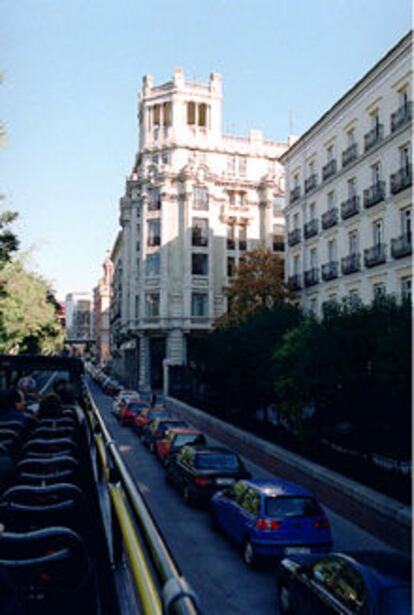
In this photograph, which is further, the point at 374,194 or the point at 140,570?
the point at 374,194

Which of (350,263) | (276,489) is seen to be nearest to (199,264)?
(350,263)

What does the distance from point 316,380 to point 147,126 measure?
47821 mm

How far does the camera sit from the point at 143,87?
199ft

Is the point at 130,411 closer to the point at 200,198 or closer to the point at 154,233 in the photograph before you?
the point at 154,233

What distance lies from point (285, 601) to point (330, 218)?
2834 centimetres

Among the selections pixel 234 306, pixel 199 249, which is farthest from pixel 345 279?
pixel 199 249

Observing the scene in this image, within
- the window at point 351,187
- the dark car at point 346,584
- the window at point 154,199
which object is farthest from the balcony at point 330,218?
the dark car at point 346,584

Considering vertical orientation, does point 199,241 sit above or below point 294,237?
above

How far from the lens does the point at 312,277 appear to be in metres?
36.9

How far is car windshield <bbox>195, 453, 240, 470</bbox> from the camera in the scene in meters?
15.7

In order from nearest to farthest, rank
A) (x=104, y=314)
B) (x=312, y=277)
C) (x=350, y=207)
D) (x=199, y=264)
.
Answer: (x=350, y=207), (x=312, y=277), (x=199, y=264), (x=104, y=314)

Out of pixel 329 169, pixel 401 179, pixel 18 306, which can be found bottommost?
pixel 18 306

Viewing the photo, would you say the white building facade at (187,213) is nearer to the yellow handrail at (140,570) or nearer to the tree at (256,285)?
the tree at (256,285)

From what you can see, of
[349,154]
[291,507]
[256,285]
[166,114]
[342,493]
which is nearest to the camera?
[291,507]
